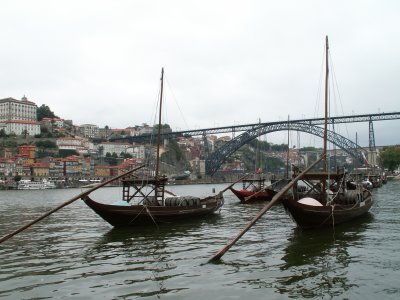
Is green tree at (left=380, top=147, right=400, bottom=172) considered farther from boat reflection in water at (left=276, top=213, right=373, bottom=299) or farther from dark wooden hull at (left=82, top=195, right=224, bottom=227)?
dark wooden hull at (left=82, top=195, right=224, bottom=227)

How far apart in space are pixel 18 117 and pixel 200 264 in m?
183

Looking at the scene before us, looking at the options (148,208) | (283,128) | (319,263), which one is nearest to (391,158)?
(283,128)

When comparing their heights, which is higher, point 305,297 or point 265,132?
point 265,132

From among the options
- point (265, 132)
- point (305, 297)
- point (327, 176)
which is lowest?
point (305, 297)

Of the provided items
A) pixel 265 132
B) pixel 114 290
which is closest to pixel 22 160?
pixel 265 132

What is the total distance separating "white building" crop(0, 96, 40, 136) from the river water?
6424 inches

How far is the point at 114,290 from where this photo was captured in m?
10.8

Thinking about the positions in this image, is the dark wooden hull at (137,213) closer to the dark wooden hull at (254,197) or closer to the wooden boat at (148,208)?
the wooden boat at (148,208)

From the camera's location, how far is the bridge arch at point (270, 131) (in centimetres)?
10094

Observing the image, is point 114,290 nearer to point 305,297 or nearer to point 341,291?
point 305,297

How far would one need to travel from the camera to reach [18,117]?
17875cm

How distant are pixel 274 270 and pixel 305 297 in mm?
2428

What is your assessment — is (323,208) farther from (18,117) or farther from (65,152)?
(18,117)

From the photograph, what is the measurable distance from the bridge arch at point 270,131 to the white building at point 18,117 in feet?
275
